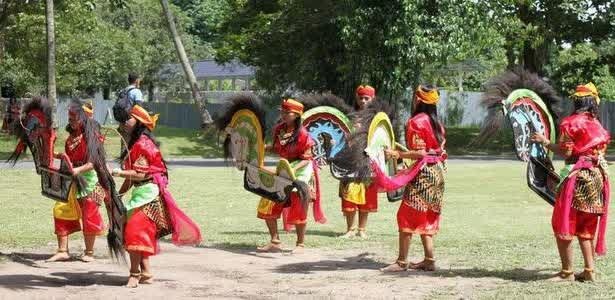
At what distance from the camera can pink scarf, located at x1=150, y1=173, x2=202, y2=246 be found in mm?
9750

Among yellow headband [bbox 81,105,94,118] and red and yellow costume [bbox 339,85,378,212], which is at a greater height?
yellow headband [bbox 81,105,94,118]

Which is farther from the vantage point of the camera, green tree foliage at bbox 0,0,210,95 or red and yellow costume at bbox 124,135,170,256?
green tree foliage at bbox 0,0,210,95

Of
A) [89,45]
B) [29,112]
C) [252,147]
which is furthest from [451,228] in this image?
[89,45]

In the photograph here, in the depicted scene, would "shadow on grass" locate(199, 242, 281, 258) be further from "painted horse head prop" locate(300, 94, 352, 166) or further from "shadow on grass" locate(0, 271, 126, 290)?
"shadow on grass" locate(0, 271, 126, 290)

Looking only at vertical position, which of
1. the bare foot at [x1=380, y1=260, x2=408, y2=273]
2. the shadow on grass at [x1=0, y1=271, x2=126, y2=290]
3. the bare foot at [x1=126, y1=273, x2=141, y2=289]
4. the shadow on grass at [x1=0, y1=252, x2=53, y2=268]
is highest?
the bare foot at [x1=380, y1=260, x2=408, y2=273]

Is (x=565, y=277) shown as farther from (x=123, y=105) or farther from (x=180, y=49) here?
(x=180, y=49)

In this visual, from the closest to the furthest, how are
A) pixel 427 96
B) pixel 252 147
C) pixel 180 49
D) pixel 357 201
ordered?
1. pixel 427 96
2. pixel 252 147
3. pixel 357 201
4. pixel 180 49

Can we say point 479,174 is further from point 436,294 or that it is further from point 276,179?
point 436,294

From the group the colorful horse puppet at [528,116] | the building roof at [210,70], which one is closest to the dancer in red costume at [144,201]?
the colorful horse puppet at [528,116]

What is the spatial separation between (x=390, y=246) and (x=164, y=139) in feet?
82.0

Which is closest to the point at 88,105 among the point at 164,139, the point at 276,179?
the point at 276,179

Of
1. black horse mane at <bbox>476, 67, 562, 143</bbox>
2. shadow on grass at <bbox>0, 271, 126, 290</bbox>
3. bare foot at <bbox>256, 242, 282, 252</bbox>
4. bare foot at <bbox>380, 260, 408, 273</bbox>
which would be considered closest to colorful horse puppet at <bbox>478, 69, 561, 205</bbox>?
black horse mane at <bbox>476, 67, 562, 143</bbox>

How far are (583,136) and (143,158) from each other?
3989 millimetres

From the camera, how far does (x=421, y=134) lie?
1034 cm
